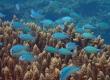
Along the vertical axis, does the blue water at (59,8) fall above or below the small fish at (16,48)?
above

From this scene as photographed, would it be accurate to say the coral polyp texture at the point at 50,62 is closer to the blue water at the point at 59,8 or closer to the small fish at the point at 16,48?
the small fish at the point at 16,48

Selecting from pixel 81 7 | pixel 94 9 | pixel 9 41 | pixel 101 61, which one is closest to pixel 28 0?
pixel 81 7

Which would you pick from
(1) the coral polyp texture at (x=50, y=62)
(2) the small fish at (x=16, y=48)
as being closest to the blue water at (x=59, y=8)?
(1) the coral polyp texture at (x=50, y=62)

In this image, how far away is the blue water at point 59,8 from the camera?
15.8 meters

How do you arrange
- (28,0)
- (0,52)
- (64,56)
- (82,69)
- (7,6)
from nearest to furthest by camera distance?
(82,69), (0,52), (64,56), (7,6), (28,0)

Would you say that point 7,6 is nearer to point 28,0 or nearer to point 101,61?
point 28,0

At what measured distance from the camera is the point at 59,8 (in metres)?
16.5

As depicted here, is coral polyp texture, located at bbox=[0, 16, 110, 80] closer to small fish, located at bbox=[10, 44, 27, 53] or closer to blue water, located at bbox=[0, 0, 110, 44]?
small fish, located at bbox=[10, 44, 27, 53]

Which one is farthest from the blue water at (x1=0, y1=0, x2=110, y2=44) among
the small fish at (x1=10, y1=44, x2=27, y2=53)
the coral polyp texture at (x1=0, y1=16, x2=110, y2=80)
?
the small fish at (x1=10, y1=44, x2=27, y2=53)

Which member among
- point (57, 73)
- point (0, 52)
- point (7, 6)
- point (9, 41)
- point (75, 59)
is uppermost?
point (7, 6)

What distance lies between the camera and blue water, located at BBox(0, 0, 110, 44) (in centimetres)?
1576

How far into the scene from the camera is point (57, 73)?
3.25m

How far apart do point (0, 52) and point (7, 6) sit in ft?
41.8

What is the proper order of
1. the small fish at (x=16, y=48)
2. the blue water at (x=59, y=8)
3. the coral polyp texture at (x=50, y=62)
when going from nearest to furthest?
the coral polyp texture at (x=50, y=62) < the small fish at (x=16, y=48) < the blue water at (x=59, y=8)
